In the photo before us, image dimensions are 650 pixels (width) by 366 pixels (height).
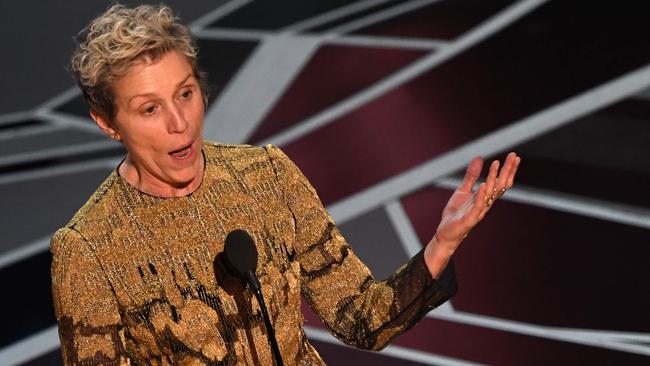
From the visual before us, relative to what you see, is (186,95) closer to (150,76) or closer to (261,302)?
(150,76)

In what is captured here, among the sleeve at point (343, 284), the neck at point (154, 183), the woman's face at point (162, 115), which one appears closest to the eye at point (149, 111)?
the woman's face at point (162, 115)

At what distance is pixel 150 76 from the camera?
1.71 metres

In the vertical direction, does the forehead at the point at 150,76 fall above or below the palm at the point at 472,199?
above

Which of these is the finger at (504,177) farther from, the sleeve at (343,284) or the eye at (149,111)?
the eye at (149,111)

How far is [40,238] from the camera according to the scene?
3432 millimetres

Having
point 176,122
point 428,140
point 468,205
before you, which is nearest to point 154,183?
point 176,122

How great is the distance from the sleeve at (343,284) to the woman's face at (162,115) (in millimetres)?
223

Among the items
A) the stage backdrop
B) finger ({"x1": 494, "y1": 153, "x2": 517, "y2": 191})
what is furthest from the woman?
the stage backdrop

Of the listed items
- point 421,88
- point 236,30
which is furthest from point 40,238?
point 421,88

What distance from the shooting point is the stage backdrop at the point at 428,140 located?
321 cm

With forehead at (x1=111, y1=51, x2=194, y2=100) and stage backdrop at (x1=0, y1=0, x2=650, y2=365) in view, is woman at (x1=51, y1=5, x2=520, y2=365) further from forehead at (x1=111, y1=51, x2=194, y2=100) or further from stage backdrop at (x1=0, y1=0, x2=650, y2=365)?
stage backdrop at (x1=0, y1=0, x2=650, y2=365)

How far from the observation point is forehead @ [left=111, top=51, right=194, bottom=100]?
1.71m

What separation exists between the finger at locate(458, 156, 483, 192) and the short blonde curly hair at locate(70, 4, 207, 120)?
1.53 ft

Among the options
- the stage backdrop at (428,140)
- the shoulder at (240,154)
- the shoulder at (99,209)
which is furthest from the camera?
the stage backdrop at (428,140)
